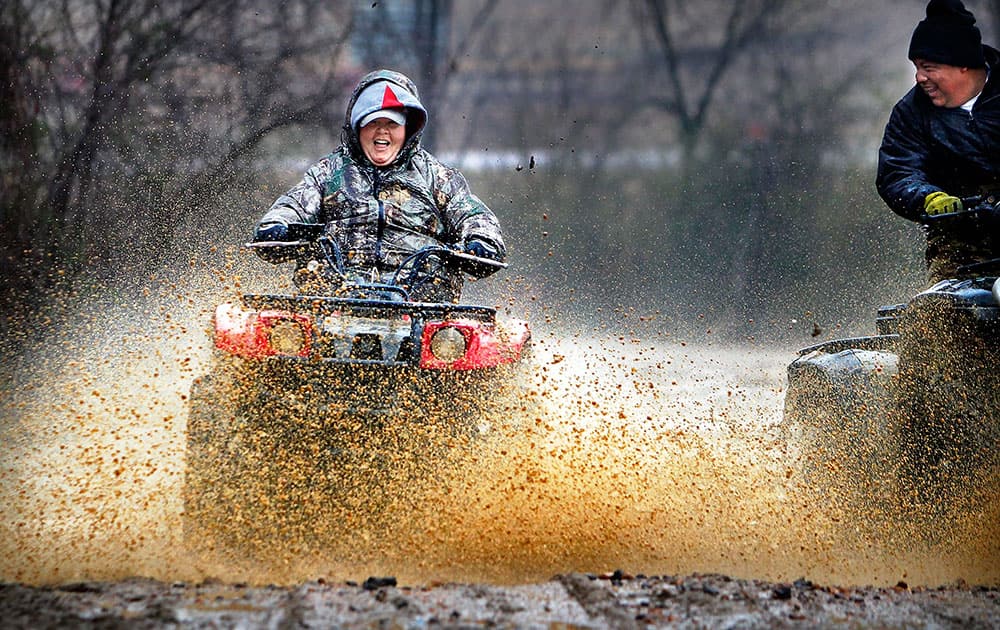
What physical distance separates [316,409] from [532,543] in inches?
42.6

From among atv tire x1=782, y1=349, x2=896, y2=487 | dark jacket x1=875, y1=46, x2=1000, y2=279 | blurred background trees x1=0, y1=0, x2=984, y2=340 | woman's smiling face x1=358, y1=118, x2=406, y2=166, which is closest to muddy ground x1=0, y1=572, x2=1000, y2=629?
atv tire x1=782, y1=349, x2=896, y2=487

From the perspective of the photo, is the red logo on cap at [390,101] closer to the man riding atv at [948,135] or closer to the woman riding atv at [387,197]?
the woman riding atv at [387,197]

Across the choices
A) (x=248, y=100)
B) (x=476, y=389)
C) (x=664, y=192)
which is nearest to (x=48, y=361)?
(x=248, y=100)

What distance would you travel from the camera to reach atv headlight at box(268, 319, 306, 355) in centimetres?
548

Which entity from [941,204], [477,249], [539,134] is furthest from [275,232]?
[539,134]

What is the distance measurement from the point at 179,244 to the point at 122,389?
12.8 feet

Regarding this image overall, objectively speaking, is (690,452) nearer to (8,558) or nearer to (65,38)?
(8,558)

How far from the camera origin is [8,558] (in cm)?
540

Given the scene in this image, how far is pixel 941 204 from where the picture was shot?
554 centimetres

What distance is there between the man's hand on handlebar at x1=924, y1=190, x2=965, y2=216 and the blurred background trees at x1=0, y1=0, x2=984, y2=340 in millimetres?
6430

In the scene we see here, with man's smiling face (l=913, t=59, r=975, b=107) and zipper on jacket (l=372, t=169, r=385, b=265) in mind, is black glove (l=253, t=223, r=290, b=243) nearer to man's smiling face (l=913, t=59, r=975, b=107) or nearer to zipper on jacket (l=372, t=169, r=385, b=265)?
zipper on jacket (l=372, t=169, r=385, b=265)

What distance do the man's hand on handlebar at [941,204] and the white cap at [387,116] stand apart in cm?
321

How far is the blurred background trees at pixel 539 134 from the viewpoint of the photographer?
1034 centimetres

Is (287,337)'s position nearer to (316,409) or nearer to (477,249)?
(316,409)
